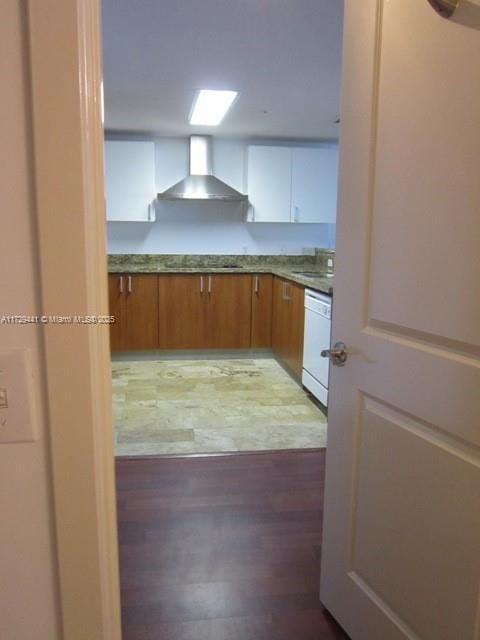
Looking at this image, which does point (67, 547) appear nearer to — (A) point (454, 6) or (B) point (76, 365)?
(B) point (76, 365)

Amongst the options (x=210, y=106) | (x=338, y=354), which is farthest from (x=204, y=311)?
(x=338, y=354)

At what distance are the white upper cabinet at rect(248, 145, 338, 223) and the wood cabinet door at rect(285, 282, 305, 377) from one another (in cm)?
113

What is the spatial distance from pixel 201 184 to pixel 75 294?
4582mm

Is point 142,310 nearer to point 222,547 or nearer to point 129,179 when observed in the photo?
point 129,179

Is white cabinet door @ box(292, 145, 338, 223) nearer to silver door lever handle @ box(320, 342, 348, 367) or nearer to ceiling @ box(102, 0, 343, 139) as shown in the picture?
ceiling @ box(102, 0, 343, 139)

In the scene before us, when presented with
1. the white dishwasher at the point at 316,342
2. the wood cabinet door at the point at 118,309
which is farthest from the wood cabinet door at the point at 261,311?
the wood cabinet door at the point at 118,309

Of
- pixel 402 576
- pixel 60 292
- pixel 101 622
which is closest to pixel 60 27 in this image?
pixel 60 292

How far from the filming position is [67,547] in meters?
0.60

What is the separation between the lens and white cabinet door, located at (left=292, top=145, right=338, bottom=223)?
4.99m

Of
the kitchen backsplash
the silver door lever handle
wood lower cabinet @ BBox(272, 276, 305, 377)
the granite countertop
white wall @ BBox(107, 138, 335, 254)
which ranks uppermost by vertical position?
white wall @ BBox(107, 138, 335, 254)

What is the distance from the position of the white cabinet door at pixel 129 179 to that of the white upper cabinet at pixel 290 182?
1029 millimetres

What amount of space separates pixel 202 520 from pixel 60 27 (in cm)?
201

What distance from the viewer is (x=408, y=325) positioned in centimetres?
116

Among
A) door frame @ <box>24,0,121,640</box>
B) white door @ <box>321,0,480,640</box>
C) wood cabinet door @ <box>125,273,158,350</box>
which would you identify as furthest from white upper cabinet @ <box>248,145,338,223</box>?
door frame @ <box>24,0,121,640</box>
